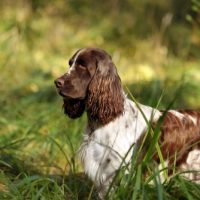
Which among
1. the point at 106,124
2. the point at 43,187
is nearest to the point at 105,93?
the point at 106,124

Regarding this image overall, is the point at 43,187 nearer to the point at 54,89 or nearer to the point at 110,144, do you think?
the point at 110,144

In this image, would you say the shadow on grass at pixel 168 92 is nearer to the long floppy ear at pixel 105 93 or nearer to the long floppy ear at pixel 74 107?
the long floppy ear at pixel 74 107

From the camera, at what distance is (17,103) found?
7840 millimetres

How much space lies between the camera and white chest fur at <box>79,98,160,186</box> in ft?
15.1

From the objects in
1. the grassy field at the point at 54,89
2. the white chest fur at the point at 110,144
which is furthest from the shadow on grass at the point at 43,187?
the white chest fur at the point at 110,144

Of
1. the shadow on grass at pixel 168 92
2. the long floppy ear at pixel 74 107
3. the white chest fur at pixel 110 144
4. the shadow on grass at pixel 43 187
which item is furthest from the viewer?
the shadow on grass at pixel 168 92

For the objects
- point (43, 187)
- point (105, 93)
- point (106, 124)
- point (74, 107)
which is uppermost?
point (105, 93)

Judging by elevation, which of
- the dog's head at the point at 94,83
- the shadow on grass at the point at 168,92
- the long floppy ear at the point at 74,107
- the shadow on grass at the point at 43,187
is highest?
the dog's head at the point at 94,83

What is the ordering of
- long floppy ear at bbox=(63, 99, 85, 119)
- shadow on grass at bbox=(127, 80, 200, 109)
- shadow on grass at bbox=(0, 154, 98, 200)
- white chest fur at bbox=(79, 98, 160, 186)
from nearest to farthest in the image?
shadow on grass at bbox=(0, 154, 98, 200)
white chest fur at bbox=(79, 98, 160, 186)
long floppy ear at bbox=(63, 99, 85, 119)
shadow on grass at bbox=(127, 80, 200, 109)

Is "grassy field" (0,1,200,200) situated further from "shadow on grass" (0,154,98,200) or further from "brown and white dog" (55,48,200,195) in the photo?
"brown and white dog" (55,48,200,195)

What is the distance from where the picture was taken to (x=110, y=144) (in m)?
4.64

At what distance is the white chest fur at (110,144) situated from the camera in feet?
15.1

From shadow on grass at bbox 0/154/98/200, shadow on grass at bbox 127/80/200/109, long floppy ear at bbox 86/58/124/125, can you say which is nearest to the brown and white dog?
long floppy ear at bbox 86/58/124/125

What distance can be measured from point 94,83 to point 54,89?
153 inches
